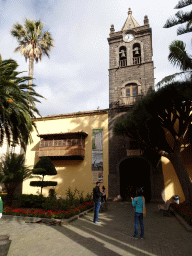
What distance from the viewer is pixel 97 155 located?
1780cm

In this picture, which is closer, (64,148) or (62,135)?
(64,148)

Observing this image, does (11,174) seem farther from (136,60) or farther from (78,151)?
(136,60)

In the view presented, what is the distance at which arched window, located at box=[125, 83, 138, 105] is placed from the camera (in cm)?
1827

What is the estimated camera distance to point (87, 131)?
1877cm

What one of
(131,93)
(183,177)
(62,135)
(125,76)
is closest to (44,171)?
(62,135)

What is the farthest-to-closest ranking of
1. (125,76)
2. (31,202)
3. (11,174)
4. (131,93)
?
(125,76)
(131,93)
(31,202)
(11,174)

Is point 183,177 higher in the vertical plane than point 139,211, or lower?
higher

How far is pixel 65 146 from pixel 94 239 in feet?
40.6

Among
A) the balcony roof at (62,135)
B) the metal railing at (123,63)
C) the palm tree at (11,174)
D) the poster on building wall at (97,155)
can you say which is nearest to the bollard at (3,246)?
the palm tree at (11,174)

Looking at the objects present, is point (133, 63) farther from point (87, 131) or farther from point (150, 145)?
point (150, 145)

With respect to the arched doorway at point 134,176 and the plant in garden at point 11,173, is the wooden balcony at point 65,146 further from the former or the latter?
the plant in garden at point 11,173

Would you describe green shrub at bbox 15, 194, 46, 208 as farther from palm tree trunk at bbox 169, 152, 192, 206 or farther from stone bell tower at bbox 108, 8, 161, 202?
palm tree trunk at bbox 169, 152, 192, 206

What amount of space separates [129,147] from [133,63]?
898 centimetres

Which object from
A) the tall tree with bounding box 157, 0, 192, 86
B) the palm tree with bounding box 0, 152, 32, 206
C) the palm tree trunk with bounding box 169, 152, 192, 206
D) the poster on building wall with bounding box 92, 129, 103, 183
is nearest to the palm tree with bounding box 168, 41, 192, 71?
A: the tall tree with bounding box 157, 0, 192, 86
